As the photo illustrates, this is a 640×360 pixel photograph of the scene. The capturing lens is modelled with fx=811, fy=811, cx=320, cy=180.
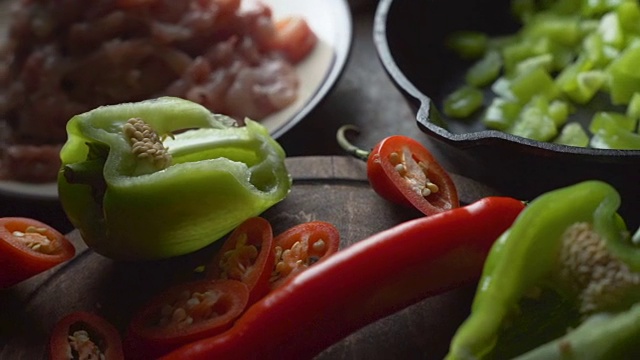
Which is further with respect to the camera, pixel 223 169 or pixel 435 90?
pixel 435 90

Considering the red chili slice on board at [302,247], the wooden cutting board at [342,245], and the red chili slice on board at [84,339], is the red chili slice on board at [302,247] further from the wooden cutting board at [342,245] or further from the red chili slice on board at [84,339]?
the red chili slice on board at [84,339]

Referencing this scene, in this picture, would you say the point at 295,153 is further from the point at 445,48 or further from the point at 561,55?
the point at 561,55

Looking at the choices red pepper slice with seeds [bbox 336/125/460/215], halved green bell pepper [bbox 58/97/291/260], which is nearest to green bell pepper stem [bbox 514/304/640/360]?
red pepper slice with seeds [bbox 336/125/460/215]

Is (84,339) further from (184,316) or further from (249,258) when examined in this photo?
(249,258)

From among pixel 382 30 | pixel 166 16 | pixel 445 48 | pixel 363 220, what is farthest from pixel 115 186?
pixel 445 48

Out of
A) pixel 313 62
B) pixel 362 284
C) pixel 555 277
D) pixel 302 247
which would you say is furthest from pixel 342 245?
pixel 313 62

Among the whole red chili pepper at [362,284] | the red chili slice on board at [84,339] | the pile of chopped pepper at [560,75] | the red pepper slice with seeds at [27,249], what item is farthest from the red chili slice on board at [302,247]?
the pile of chopped pepper at [560,75]
